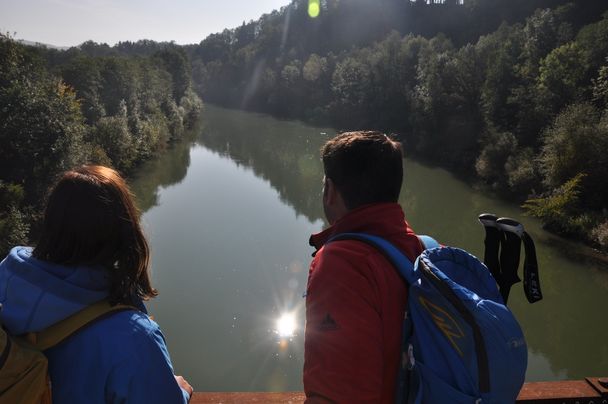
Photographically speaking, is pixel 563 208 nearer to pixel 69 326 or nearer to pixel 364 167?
pixel 364 167

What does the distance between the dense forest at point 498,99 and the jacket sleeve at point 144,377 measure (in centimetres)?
1263

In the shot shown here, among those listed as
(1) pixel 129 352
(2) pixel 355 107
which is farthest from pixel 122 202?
(2) pixel 355 107

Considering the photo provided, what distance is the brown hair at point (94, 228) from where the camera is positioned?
1.14m

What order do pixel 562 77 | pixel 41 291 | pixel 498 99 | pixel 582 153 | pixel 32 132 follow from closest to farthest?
pixel 41 291 → pixel 32 132 → pixel 582 153 → pixel 562 77 → pixel 498 99

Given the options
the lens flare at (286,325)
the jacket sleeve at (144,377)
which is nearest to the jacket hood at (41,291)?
the jacket sleeve at (144,377)

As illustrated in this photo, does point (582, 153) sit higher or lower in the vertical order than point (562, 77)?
lower

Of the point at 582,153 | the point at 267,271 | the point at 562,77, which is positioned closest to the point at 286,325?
the point at 267,271

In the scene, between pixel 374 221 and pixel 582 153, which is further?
pixel 582 153

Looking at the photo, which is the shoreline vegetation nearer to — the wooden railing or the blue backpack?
the wooden railing

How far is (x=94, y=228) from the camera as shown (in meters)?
1.16

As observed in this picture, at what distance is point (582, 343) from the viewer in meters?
8.21

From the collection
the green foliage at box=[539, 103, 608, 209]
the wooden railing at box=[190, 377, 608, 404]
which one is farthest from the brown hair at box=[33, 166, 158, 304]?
the green foliage at box=[539, 103, 608, 209]

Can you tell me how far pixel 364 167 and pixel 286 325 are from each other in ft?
23.9

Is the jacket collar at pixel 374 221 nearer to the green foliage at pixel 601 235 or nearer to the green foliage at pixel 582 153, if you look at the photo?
the green foliage at pixel 601 235
